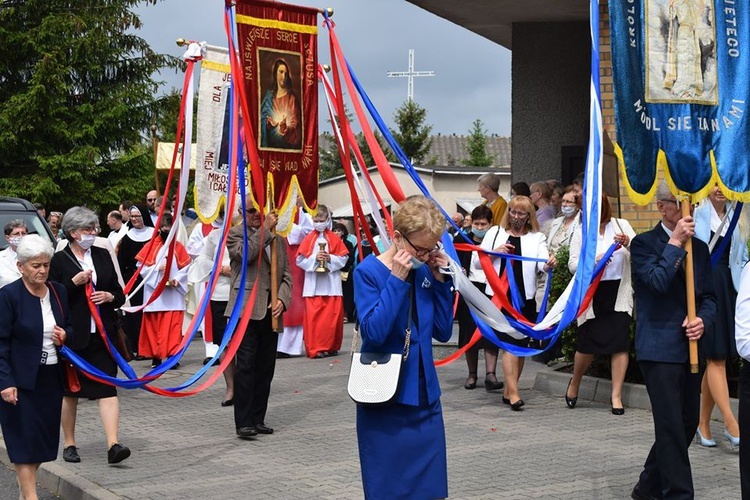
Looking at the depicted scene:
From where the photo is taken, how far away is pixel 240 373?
942 centimetres

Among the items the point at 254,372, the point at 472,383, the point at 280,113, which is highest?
the point at 280,113

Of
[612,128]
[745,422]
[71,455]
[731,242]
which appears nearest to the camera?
[745,422]

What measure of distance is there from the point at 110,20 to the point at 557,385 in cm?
2900

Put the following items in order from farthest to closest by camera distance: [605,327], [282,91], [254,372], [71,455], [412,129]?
[412,129] → [605,327] → [254,372] → [282,91] → [71,455]

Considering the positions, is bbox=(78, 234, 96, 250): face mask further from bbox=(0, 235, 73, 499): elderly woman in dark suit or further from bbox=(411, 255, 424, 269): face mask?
bbox=(411, 255, 424, 269): face mask

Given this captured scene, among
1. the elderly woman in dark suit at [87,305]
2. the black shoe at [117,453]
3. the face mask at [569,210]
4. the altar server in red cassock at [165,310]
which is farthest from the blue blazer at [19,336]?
the altar server in red cassock at [165,310]

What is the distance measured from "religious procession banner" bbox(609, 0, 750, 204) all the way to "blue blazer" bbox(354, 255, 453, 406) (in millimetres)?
1785

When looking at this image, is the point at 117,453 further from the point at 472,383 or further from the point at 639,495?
the point at 472,383

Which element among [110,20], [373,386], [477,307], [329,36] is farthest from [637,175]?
[110,20]

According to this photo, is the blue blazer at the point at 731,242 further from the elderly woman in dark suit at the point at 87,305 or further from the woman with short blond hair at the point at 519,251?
the elderly woman in dark suit at the point at 87,305

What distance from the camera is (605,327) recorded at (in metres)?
10.2

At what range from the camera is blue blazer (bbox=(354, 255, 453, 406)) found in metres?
5.11

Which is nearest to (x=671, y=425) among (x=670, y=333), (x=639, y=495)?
(x=670, y=333)

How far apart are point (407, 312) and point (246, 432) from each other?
14.9 ft
